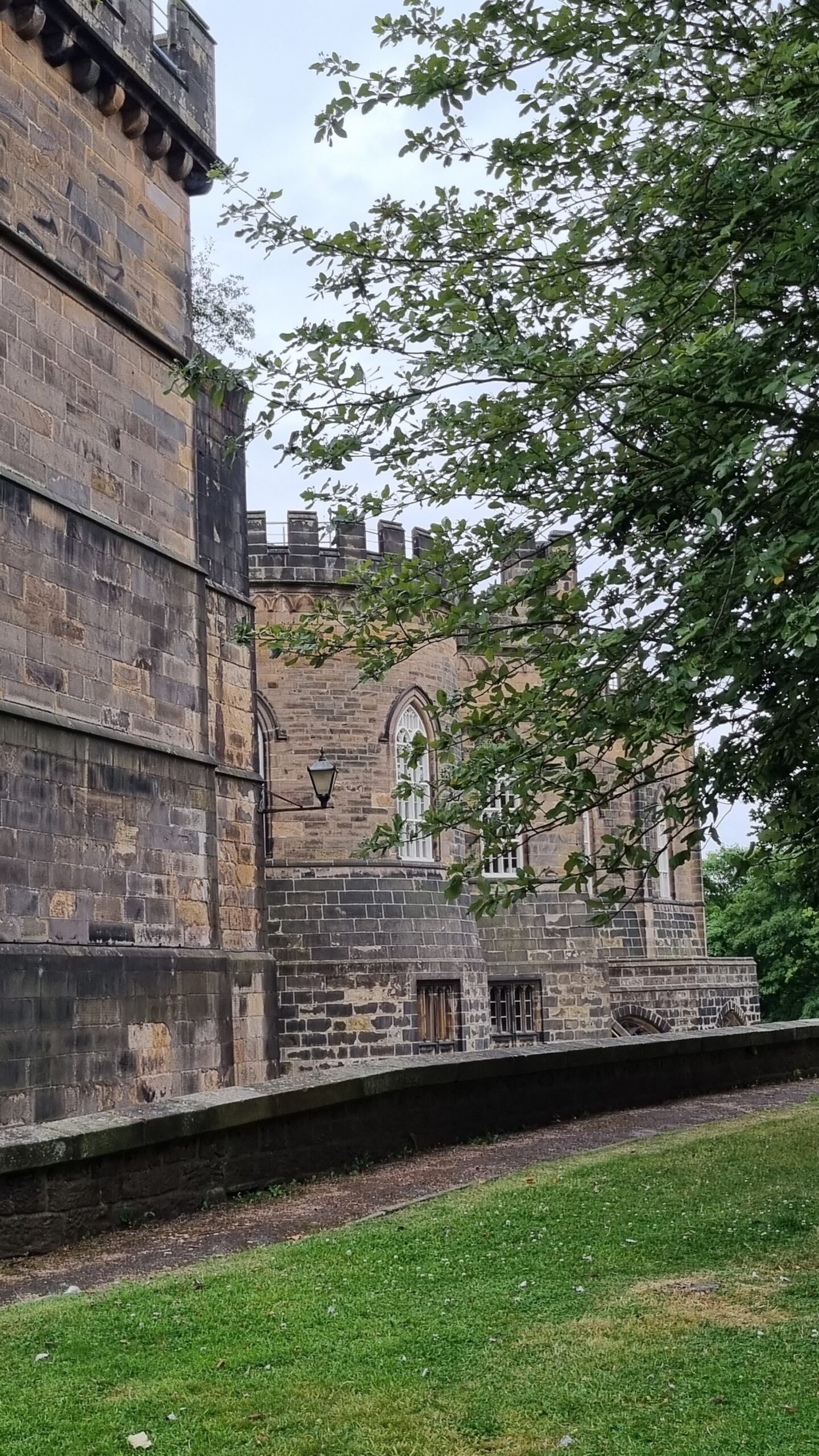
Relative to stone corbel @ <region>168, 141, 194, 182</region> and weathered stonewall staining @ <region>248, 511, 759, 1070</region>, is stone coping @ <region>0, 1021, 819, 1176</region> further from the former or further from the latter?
stone corbel @ <region>168, 141, 194, 182</region>

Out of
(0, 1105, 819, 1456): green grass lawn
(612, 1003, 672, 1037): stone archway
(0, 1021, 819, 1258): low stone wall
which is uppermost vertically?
(0, 1021, 819, 1258): low stone wall

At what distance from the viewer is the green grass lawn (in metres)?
4.25

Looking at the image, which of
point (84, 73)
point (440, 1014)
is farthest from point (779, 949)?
point (84, 73)

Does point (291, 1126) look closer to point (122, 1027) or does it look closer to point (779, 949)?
point (122, 1027)

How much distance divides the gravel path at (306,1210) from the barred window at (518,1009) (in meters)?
13.2

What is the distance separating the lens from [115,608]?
13094 millimetres

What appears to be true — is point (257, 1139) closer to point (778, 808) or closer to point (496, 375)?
point (778, 808)

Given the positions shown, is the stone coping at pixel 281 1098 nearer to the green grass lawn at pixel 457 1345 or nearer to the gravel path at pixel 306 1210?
the gravel path at pixel 306 1210

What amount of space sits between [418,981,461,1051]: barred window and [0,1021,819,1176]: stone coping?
8286 mm

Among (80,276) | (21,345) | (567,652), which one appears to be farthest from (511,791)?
(80,276)

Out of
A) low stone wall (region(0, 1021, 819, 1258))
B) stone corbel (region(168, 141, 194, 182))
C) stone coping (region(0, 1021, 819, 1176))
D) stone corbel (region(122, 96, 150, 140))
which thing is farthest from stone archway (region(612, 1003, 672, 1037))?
stone corbel (region(122, 96, 150, 140))

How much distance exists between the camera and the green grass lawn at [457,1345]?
4.25m

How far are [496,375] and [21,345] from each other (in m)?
→ 6.84

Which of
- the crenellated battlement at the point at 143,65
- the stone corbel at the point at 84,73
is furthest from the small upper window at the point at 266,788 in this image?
the stone corbel at the point at 84,73
